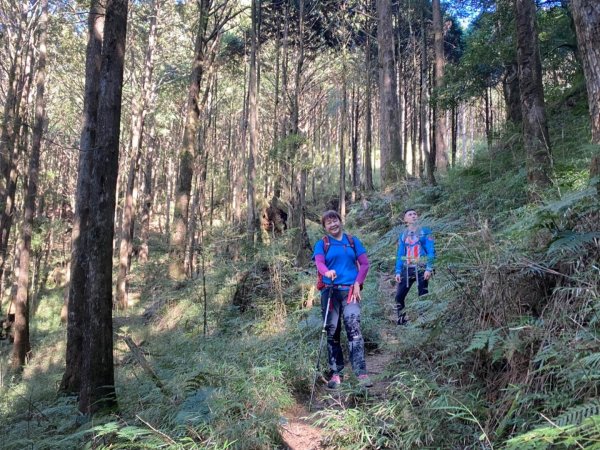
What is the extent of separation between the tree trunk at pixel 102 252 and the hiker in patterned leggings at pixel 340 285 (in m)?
2.75

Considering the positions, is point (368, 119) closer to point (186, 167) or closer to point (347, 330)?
point (186, 167)

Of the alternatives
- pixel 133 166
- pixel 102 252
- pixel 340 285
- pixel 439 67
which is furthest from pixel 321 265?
pixel 439 67

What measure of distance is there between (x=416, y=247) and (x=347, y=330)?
1.91 m

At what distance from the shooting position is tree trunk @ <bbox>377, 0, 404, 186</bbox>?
1797cm

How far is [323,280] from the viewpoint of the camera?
495 centimetres

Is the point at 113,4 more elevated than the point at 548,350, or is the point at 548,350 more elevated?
the point at 113,4

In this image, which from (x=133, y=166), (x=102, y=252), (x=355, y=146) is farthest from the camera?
(x=355, y=146)

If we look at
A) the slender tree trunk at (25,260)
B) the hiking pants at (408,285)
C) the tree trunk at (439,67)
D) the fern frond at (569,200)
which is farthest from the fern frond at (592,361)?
the tree trunk at (439,67)

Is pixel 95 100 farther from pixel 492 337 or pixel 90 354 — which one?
pixel 492 337

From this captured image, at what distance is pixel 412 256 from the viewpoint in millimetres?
6098

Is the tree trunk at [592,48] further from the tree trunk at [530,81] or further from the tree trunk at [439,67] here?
the tree trunk at [439,67]

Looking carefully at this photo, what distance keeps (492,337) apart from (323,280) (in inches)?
79.8

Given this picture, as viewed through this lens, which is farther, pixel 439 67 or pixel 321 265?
pixel 439 67

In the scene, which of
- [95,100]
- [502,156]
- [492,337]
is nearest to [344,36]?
[502,156]
